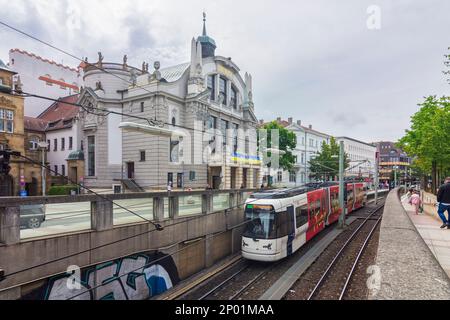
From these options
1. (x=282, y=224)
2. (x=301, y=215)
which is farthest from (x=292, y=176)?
(x=282, y=224)

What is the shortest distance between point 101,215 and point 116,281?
8.55ft

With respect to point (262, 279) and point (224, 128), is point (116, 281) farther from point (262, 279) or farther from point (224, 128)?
point (224, 128)

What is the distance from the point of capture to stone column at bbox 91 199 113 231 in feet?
31.1

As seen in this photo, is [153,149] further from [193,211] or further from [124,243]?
[124,243]

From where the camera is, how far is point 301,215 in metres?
14.9

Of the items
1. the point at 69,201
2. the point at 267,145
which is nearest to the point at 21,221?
the point at 69,201

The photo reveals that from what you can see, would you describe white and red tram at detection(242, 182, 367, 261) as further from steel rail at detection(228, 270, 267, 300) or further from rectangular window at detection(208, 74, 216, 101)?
rectangular window at detection(208, 74, 216, 101)

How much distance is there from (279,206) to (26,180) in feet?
113

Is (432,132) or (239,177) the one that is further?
(239,177)

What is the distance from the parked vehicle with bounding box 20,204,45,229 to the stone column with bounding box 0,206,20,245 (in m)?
0.31

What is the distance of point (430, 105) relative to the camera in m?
27.6

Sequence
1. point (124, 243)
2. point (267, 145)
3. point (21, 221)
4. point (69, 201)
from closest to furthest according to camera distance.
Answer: point (21, 221) → point (69, 201) → point (124, 243) → point (267, 145)

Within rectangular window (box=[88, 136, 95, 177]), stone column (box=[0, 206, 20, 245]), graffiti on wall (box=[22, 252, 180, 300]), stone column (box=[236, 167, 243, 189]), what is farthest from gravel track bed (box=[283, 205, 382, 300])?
rectangular window (box=[88, 136, 95, 177])

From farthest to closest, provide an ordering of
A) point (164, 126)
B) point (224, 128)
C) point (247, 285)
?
point (224, 128), point (164, 126), point (247, 285)
